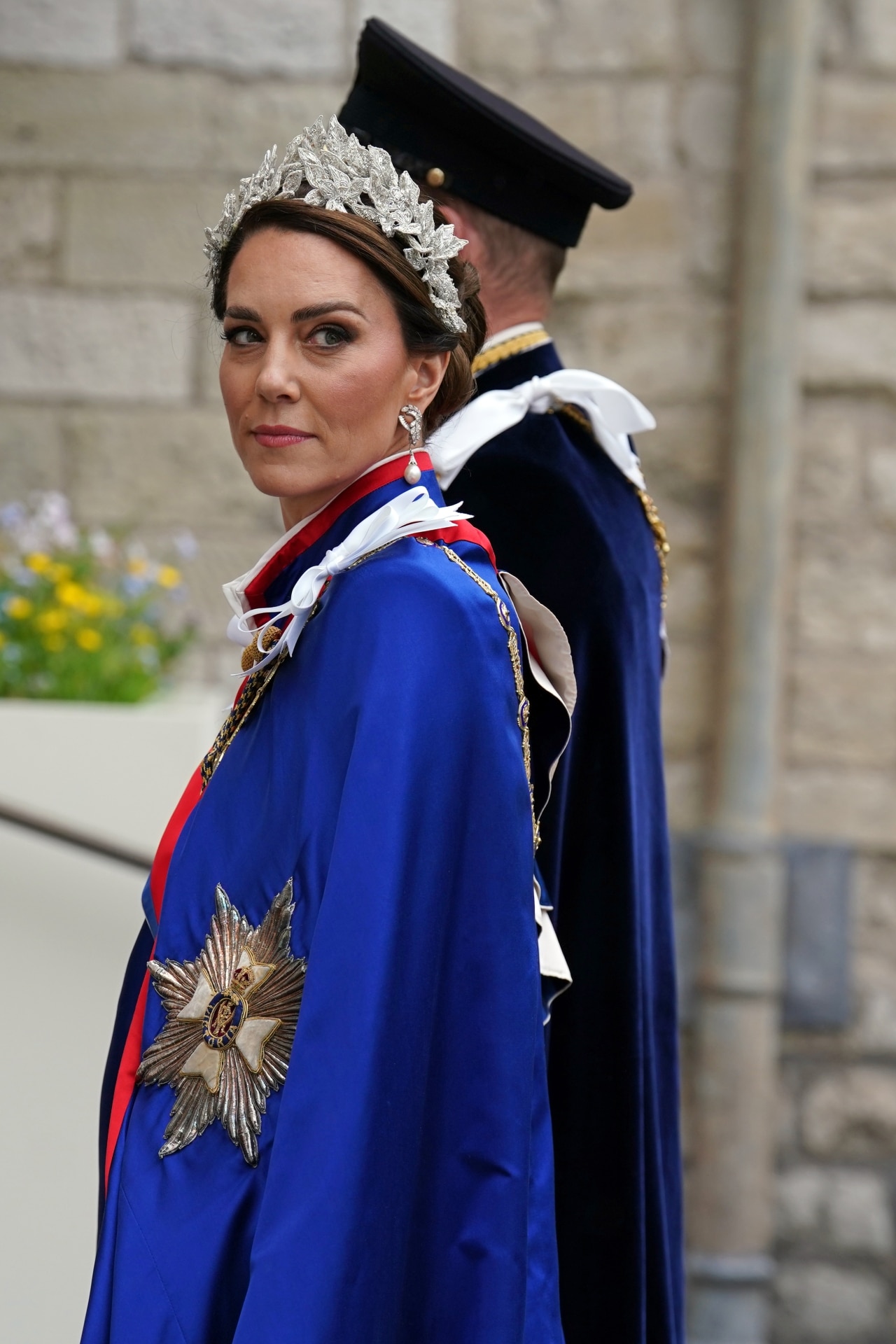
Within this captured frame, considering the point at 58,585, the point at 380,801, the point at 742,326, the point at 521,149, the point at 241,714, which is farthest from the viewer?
the point at 742,326

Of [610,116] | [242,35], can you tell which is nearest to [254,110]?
Answer: [242,35]

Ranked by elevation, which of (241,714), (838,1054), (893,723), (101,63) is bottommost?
(241,714)

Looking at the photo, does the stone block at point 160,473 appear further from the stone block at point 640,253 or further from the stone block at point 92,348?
the stone block at point 640,253

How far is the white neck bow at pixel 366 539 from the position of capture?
3.45 ft

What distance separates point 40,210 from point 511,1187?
271cm

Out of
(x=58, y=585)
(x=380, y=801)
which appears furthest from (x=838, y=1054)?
(x=380, y=801)

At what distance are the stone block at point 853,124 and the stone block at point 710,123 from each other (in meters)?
0.18

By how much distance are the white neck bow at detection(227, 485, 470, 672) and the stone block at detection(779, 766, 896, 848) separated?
7.24 feet

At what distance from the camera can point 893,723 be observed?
3121 millimetres

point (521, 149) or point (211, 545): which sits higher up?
point (211, 545)

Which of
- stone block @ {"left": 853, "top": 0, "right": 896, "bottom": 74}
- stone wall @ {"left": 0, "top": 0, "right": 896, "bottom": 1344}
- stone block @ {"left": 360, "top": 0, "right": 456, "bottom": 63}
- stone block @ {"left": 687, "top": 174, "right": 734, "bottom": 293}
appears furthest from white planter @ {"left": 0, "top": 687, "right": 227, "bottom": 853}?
stone block @ {"left": 853, "top": 0, "right": 896, "bottom": 74}

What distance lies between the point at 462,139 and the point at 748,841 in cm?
190

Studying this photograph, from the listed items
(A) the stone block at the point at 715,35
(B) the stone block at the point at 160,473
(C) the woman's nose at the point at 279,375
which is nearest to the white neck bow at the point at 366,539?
(C) the woman's nose at the point at 279,375

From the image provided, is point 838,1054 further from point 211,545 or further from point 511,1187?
point 511,1187
